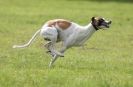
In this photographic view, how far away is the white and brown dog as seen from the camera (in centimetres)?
1295

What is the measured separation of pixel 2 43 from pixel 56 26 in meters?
5.44

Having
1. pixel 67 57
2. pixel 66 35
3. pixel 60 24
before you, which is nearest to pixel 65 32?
pixel 66 35

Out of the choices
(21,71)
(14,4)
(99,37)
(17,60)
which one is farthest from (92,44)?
(14,4)

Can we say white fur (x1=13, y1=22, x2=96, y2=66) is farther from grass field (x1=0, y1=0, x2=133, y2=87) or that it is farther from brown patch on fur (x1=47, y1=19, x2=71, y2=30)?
grass field (x1=0, y1=0, x2=133, y2=87)

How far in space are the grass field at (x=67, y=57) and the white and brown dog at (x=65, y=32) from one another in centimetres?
46

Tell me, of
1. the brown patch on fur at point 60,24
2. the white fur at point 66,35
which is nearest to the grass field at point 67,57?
the white fur at point 66,35

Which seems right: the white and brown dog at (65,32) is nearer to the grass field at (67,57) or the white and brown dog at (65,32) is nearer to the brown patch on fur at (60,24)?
the brown patch on fur at (60,24)

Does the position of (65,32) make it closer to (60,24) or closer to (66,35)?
(66,35)

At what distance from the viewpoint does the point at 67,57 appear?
15328mm

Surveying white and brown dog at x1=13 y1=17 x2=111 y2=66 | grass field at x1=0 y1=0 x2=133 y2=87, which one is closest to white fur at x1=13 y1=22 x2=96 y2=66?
white and brown dog at x1=13 y1=17 x2=111 y2=66

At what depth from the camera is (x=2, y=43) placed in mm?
18219

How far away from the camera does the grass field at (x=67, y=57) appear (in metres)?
11.0

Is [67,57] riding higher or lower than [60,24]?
lower

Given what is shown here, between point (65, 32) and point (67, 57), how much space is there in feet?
7.49
